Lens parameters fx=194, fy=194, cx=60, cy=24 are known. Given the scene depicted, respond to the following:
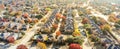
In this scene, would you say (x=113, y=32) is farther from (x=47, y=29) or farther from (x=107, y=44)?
(x=47, y=29)

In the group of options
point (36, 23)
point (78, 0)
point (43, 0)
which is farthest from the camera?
point (78, 0)

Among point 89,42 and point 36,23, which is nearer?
point 89,42

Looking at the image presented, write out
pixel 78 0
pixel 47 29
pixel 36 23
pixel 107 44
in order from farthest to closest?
pixel 78 0 → pixel 36 23 → pixel 47 29 → pixel 107 44

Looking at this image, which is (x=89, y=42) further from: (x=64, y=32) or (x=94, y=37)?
(x=64, y=32)

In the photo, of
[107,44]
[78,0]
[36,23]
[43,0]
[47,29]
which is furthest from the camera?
[78,0]

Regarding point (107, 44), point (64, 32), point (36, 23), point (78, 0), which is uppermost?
point (78, 0)

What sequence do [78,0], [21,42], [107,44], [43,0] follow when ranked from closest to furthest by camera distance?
[107,44]
[21,42]
[43,0]
[78,0]

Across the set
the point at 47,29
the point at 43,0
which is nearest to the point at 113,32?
the point at 47,29

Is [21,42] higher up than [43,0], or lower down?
lower down

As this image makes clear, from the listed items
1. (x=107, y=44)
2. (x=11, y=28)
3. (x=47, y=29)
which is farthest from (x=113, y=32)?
(x=11, y=28)
